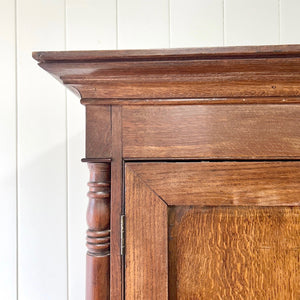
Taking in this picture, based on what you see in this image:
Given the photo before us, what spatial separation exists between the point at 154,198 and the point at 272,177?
6.6 inches

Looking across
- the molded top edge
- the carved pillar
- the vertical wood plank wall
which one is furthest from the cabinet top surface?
the vertical wood plank wall

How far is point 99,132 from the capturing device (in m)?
0.39

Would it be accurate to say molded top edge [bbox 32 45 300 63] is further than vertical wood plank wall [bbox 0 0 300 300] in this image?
A: No

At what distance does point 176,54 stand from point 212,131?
0.12 meters

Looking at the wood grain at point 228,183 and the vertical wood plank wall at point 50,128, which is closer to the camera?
the wood grain at point 228,183

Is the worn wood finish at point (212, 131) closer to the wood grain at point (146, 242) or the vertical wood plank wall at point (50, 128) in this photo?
the wood grain at point (146, 242)

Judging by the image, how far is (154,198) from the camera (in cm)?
38

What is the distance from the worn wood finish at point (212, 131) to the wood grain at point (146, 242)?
0.06 meters

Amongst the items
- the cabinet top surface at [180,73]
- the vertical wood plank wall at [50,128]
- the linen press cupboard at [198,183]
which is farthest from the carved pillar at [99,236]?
the vertical wood plank wall at [50,128]

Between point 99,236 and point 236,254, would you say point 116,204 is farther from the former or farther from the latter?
point 236,254

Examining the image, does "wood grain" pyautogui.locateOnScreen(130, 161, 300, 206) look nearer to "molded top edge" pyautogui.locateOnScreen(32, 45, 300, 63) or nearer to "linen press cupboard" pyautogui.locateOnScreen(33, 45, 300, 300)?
"linen press cupboard" pyautogui.locateOnScreen(33, 45, 300, 300)

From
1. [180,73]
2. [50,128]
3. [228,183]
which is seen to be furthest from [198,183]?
[50,128]

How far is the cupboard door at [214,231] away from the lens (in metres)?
0.38

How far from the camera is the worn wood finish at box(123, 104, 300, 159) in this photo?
0.38 meters
